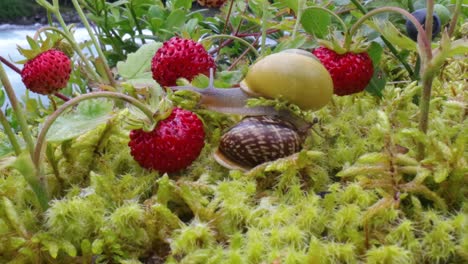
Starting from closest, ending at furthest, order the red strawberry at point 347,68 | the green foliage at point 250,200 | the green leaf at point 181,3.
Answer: the green foliage at point 250,200, the red strawberry at point 347,68, the green leaf at point 181,3

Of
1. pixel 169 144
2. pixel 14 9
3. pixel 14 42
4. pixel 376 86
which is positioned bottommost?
pixel 14 9

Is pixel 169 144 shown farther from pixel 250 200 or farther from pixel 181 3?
pixel 181 3

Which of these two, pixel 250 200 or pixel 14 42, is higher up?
pixel 250 200

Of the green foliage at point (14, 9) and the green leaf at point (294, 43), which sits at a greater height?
the green leaf at point (294, 43)

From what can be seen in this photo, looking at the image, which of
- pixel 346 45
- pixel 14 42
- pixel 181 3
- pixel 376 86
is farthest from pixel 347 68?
pixel 14 42

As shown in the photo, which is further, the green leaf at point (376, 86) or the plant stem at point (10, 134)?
the green leaf at point (376, 86)

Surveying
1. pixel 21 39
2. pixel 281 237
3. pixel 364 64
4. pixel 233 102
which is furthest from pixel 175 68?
pixel 21 39

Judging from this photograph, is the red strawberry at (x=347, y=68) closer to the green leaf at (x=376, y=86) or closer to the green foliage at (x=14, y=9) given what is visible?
the green leaf at (x=376, y=86)

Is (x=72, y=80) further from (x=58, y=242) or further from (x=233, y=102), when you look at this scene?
(x=58, y=242)

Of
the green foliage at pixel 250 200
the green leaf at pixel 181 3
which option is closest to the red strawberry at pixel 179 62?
the green foliage at pixel 250 200
